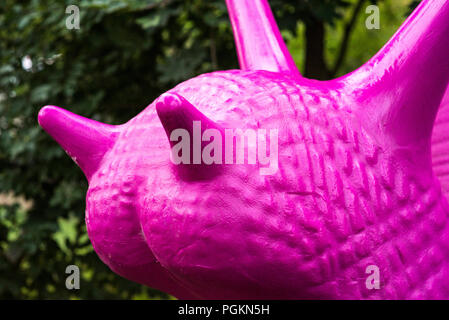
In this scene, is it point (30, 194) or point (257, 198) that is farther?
point (30, 194)

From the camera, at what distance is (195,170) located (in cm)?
67

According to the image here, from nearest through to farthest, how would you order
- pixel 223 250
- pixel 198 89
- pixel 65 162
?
pixel 223 250 → pixel 198 89 → pixel 65 162

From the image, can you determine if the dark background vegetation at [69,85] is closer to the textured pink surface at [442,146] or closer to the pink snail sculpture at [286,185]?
the textured pink surface at [442,146]

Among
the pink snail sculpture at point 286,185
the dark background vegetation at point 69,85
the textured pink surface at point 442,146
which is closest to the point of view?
the pink snail sculpture at point 286,185

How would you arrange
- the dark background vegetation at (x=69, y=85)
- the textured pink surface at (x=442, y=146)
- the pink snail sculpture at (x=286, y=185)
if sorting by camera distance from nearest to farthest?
the pink snail sculpture at (x=286, y=185) → the textured pink surface at (x=442, y=146) → the dark background vegetation at (x=69, y=85)

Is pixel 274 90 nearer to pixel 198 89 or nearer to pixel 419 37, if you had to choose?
pixel 198 89

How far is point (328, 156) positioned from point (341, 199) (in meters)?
0.06

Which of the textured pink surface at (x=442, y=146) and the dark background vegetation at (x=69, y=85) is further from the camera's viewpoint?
the dark background vegetation at (x=69, y=85)

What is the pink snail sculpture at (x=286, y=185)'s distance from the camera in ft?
2.19

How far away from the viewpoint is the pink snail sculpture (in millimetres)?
668

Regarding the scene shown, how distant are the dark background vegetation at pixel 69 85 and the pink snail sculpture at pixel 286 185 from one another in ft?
3.49

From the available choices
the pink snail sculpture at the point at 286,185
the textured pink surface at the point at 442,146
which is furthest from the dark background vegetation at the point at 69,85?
the pink snail sculpture at the point at 286,185

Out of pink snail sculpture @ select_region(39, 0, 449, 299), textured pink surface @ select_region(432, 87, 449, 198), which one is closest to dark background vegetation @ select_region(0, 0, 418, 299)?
textured pink surface @ select_region(432, 87, 449, 198)

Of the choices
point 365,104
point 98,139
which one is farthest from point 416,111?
point 98,139
